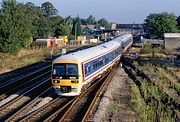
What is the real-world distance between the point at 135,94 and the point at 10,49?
25356 mm

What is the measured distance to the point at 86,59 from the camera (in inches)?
795

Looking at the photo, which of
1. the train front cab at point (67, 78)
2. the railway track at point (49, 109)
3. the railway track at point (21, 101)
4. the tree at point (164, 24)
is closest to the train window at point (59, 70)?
the train front cab at point (67, 78)

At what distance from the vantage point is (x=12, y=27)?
143ft

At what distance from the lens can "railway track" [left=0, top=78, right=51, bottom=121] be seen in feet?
52.5

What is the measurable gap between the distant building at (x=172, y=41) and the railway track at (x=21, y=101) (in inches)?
1469

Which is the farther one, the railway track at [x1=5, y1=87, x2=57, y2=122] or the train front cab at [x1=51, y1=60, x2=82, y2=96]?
the train front cab at [x1=51, y1=60, x2=82, y2=96]

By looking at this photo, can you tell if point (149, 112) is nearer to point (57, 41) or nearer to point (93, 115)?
point (93, 115)

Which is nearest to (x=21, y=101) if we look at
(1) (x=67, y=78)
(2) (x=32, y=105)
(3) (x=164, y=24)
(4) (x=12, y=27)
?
(2) (x=32, y=105)

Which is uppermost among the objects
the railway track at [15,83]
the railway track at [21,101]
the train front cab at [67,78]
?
the train front cab at [67,78]

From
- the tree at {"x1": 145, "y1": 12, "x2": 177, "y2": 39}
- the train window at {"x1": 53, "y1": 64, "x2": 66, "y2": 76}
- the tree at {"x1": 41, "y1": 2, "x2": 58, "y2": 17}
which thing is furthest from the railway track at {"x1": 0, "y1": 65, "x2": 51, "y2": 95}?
the tree at {"x1": 41, "y1": 2, "x2": 58, "y2": 17}

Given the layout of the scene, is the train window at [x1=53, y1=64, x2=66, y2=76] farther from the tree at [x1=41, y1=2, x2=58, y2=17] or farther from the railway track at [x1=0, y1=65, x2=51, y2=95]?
the tree at [x1=41, y1=2, x2=58, y2=17]

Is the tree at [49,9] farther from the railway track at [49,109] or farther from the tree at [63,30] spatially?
the railway track at [49,109]

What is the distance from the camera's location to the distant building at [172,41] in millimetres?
57344

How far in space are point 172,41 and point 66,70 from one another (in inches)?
1669
